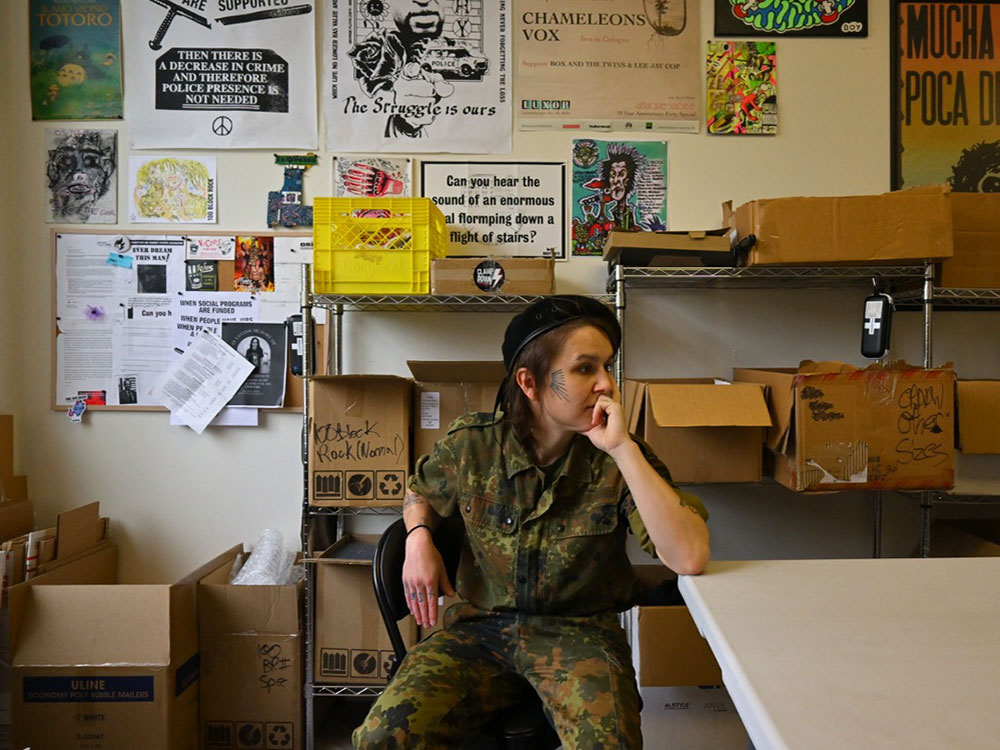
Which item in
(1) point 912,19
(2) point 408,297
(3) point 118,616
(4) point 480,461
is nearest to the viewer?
(4) point 480,461

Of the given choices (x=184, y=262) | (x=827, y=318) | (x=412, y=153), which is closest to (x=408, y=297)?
(x=412, y=153)

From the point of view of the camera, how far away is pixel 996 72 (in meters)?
2.32

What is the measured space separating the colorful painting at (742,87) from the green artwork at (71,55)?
2162 millimetres

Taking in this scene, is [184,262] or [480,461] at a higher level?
[184,262]

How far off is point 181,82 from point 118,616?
1.82m

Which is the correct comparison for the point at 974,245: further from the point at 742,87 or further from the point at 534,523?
the point at 534,523

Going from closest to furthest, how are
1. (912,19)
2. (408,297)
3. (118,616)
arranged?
(118,616), (408,297), (912,19)

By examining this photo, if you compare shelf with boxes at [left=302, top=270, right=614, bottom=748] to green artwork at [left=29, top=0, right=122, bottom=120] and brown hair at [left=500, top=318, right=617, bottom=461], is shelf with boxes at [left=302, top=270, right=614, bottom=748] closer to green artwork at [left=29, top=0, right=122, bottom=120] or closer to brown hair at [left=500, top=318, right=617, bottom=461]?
brown hair at [left=500, top=318, right=617, bottom=461]

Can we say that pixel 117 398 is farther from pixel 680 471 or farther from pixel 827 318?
pixel 827 318

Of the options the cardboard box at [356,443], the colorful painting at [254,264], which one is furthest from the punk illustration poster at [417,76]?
the cardboard box at [356,443]

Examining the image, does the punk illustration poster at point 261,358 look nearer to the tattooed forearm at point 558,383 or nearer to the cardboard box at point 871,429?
the tattooed forearm at point 558,383

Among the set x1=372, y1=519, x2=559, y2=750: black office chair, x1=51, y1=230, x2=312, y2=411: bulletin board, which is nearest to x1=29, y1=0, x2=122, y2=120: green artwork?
x1=51, y1=230, x2=312, y2=411: bulletin board

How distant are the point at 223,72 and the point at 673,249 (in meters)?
1.73

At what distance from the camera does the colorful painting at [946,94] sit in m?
2.31
